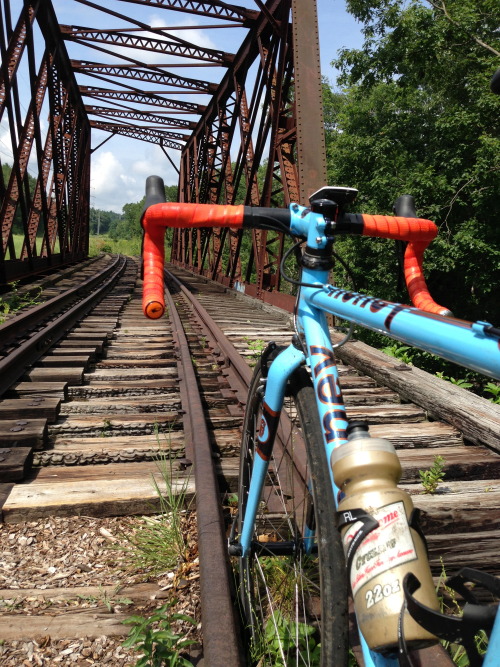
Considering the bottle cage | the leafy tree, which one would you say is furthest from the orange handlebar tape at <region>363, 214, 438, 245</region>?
the leafy tree

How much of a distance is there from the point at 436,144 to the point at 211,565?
1609 cm

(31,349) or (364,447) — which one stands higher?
(364,447)

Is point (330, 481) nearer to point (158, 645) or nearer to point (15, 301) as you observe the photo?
point (158, 645)

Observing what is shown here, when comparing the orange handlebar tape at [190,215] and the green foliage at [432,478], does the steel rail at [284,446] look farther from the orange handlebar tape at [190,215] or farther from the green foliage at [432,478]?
the orange handlebar tape at [190,215]

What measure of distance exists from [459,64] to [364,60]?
3.28 meters

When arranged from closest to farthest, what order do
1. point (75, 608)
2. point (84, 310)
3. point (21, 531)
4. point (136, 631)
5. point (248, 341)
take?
point (136, 631), point (75, 608), point (21, 531), point (248, 341), point (84, 310)

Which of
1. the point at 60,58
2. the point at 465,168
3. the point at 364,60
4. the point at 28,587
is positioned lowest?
the point at 28,587

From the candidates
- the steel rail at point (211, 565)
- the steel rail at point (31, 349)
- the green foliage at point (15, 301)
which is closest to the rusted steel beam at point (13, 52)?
the green foliage at point (15, 301)

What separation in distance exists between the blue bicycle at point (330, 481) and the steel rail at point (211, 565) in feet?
0.25

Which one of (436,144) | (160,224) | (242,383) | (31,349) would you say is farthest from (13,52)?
(436,144)

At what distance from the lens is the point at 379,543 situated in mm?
739

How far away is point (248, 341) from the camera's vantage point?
539 cm

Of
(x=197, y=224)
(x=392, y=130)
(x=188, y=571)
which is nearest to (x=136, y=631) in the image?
(x=188, y=571)

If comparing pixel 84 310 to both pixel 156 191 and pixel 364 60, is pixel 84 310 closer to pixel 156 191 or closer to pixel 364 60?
pixel 156 191
